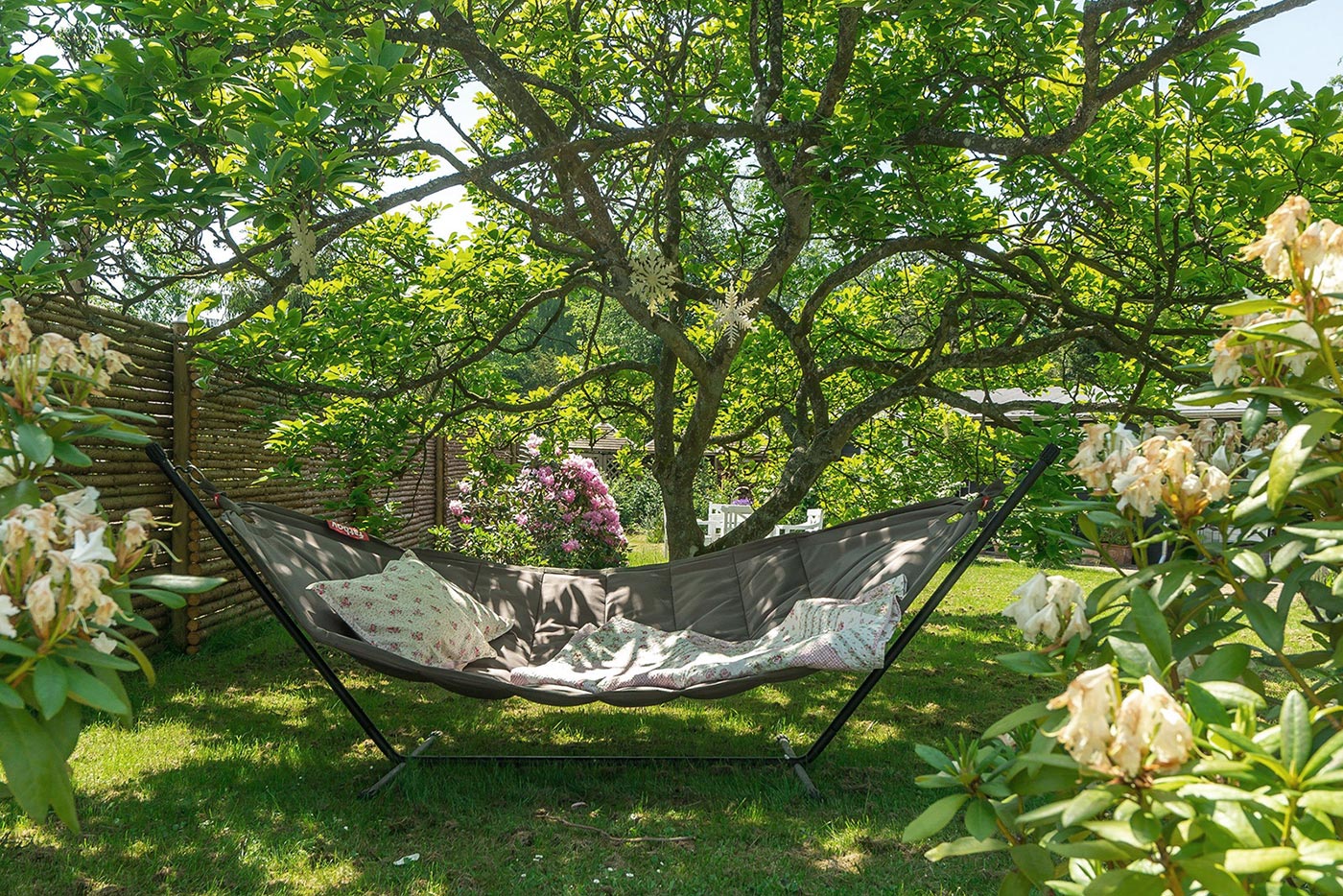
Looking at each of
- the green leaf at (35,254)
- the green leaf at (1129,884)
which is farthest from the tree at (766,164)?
the green leaf at (1129,884)

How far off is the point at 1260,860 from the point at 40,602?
102 centimetres

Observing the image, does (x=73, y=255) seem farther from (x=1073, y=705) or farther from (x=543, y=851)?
(x=1073, y=705)

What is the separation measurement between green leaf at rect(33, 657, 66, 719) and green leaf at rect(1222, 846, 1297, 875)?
957 mm

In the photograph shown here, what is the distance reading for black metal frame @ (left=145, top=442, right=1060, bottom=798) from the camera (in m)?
2.42

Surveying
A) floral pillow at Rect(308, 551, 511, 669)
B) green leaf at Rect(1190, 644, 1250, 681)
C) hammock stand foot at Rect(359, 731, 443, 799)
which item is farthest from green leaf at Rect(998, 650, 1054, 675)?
hammock stand foot at Rect(359, 731, 443, 799)

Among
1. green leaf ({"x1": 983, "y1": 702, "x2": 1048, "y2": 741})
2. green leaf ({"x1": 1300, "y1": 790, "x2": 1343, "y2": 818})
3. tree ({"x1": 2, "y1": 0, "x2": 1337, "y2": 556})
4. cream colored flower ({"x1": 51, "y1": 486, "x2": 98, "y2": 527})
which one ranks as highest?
tree ({"x1": 2, "y1": 0, "x2": 1337, "y2": 556})

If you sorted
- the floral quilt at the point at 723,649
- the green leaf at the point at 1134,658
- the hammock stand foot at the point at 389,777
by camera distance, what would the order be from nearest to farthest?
the green leaf at the point at 1134,658 → the floral quilt at the point at 723,649 → the hammock stand foot at the point at 389,777

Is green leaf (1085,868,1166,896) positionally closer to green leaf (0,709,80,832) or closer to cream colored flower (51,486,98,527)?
green leaf (0,709,80,832)

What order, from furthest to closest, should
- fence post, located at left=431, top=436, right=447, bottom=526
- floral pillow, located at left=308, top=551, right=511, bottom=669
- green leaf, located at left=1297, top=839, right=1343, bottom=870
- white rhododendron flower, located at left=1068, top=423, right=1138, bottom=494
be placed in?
1. fence post, located at left=431, top=436, right=447, bottom=526
2. floral pillow, located at left=308, top=551, right=511, bottom=669
3. white rhododendron flower, located at left=1068, top=423, right=1138, bottom=494
4. green leaf, located at left=1297, top=839, right=1343, bottom=870

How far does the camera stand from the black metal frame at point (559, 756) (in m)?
2.42

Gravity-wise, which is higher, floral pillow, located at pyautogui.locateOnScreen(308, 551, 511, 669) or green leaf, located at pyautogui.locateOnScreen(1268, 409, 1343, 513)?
green leaf, located at pyautogui.locateOnScreen(1268, 409, 1343, 513)

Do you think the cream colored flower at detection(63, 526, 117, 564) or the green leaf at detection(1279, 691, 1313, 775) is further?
the cream colored flower at detection(63, 526, 117, 564)

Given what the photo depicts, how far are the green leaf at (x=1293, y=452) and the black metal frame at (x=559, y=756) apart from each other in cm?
146

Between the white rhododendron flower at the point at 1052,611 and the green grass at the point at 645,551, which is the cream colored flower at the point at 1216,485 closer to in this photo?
the white rhododendron flower at the point at 1052,611
